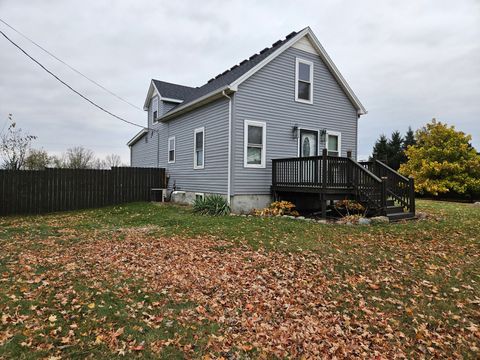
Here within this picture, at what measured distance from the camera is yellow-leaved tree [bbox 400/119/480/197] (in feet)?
63.7

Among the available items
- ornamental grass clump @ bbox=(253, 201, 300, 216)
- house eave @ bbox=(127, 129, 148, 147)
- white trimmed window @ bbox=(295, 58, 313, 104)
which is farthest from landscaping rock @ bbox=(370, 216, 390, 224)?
house eave @ bbox=(127, 129, 148, 147)

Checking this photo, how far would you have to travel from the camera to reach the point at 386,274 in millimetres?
4867

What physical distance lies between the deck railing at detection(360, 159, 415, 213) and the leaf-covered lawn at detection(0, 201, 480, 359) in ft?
8.63

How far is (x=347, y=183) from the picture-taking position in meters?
9.45

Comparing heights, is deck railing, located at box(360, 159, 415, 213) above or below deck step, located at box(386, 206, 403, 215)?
above

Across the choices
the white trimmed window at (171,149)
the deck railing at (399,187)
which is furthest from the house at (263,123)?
the deck railing at (399,187)

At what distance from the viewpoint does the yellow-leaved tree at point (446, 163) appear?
1942cm

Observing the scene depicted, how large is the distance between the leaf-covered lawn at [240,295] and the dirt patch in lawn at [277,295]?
2 cm

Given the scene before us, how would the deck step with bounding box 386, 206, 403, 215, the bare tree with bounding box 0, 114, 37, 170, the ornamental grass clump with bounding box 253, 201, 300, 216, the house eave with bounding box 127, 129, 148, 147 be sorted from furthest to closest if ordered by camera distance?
the house eave with bounding box 127, 129, 148, 147, the bare tree with bounding box 0, 114, 37, 170, the ornamental grass clump with bounding box 253, 201, 300, 216, the deck step with bounding box 386, 206, 403, 215

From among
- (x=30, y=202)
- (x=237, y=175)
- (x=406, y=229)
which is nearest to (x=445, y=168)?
(x=406, y=229)

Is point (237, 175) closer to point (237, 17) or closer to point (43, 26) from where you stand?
point (237, 17)

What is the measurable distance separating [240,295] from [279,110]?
28.5ft

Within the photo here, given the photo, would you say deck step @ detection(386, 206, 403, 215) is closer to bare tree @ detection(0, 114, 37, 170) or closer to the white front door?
the white front door

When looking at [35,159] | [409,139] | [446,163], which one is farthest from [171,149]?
[409,139]
